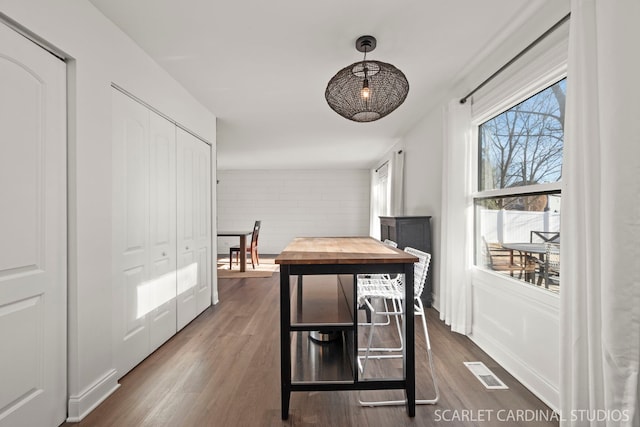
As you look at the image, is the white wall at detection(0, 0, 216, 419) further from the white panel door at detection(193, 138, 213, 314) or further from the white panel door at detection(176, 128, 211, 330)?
the white panel door at detection(193, 138, 213, 314)

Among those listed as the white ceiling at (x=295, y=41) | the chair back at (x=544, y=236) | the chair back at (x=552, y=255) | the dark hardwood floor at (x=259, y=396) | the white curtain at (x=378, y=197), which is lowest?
the dark hardwood floor at (x=259, y=396)

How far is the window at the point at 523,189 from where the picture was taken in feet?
6.22

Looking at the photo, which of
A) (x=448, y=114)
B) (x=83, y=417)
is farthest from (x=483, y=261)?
(x=83, y=417)

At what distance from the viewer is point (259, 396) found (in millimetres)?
1896

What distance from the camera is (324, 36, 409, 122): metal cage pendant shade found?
6.50 feet

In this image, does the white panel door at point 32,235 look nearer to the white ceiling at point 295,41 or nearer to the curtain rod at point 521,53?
the white ceiling at point 295,41

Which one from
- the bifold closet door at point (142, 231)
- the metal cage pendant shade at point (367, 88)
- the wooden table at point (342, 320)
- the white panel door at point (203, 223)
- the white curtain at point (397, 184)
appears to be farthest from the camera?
the white curtain at point (397, 184)

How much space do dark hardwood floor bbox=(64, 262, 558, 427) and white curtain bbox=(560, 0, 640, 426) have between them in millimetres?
513

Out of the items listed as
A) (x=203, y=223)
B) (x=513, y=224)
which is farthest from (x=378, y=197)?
(x=513, y=224)

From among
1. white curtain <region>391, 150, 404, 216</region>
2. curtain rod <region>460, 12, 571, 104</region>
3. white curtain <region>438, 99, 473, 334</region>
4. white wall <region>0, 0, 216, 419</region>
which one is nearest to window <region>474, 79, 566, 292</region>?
→ white curtain <region>438, 99, 473, 334</region>

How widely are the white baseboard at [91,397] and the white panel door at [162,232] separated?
539 millimetres

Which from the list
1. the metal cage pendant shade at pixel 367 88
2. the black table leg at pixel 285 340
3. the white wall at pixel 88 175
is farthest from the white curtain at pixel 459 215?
the white wall at pixel 88 175

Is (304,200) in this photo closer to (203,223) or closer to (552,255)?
(203,223)

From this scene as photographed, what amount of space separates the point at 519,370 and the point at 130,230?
2.91 m
